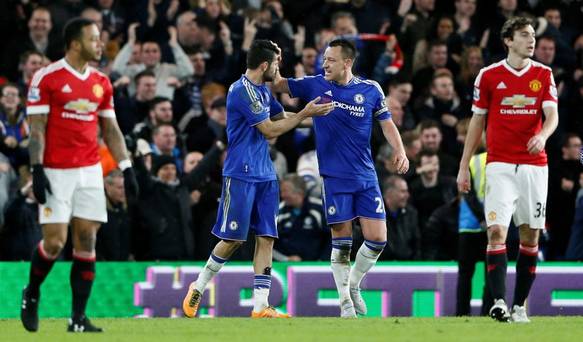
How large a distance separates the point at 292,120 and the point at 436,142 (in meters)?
6.10

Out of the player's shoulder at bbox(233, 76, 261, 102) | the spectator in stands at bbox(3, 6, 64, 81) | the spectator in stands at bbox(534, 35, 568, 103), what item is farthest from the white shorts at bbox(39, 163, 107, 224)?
the spectator in stands at bbox(534, 35, 568, 103)

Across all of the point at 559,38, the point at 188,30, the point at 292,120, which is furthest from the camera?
the point at 559,38

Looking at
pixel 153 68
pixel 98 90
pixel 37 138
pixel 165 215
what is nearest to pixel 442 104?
pixel 153 68

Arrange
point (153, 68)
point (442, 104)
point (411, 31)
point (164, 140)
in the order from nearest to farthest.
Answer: point (164, 140) → point (153, 68) → point (442, 104) → point (411, 31)

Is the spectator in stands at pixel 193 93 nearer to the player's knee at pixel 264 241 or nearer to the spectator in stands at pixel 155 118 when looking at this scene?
the spectator in stands at pixel 155 118

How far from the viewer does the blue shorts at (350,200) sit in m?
13.8

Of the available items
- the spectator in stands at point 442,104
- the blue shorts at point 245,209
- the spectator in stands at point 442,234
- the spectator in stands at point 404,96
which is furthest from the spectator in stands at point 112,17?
the blue shorts at point 245,209

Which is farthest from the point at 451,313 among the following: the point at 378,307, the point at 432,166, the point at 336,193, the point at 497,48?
the point at 497,48

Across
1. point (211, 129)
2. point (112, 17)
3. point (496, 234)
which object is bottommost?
point (496, 234)

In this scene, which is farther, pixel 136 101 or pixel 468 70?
pixel 468 70

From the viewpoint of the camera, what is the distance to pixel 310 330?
11430 millimetres

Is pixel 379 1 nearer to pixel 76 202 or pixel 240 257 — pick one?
pixel 240 257

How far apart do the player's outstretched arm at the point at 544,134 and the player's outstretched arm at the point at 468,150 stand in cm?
47

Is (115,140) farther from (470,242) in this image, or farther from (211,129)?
(211,129)
